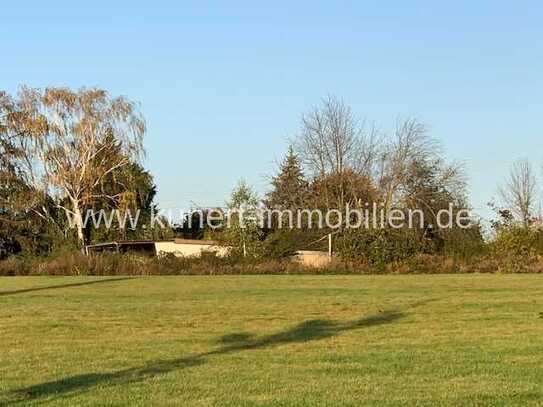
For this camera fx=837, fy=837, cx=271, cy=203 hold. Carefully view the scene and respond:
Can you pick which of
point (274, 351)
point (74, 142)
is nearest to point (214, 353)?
point (274, 351)

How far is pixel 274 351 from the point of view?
1112cm

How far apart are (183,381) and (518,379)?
3.32 metres

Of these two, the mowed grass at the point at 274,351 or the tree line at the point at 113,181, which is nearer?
the mowed grass at the point at 274,351

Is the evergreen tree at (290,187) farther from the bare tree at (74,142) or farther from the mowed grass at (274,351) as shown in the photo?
the mowed grass at (274,351)

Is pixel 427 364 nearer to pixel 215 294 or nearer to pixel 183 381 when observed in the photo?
pixel 183 381

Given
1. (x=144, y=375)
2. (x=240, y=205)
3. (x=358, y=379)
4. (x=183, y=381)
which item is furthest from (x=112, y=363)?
(x=240, y=205)

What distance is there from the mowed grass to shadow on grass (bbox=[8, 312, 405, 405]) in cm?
2

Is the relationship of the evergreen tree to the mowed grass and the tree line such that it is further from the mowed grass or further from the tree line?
the mowed grass

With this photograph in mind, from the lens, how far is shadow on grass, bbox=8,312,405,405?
8.06 metres

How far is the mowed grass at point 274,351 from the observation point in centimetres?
759

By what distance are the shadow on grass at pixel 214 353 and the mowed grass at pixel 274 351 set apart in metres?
0.02

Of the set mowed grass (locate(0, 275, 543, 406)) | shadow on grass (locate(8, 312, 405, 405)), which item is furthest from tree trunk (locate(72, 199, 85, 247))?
shadow on grass (locate(8, 312, 405, 405))

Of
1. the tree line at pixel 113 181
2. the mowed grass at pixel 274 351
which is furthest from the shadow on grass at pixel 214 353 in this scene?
the tree line at pixel 113 181

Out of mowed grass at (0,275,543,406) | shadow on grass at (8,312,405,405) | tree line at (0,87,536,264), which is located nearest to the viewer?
mowed grass at (0,275,543,406)
